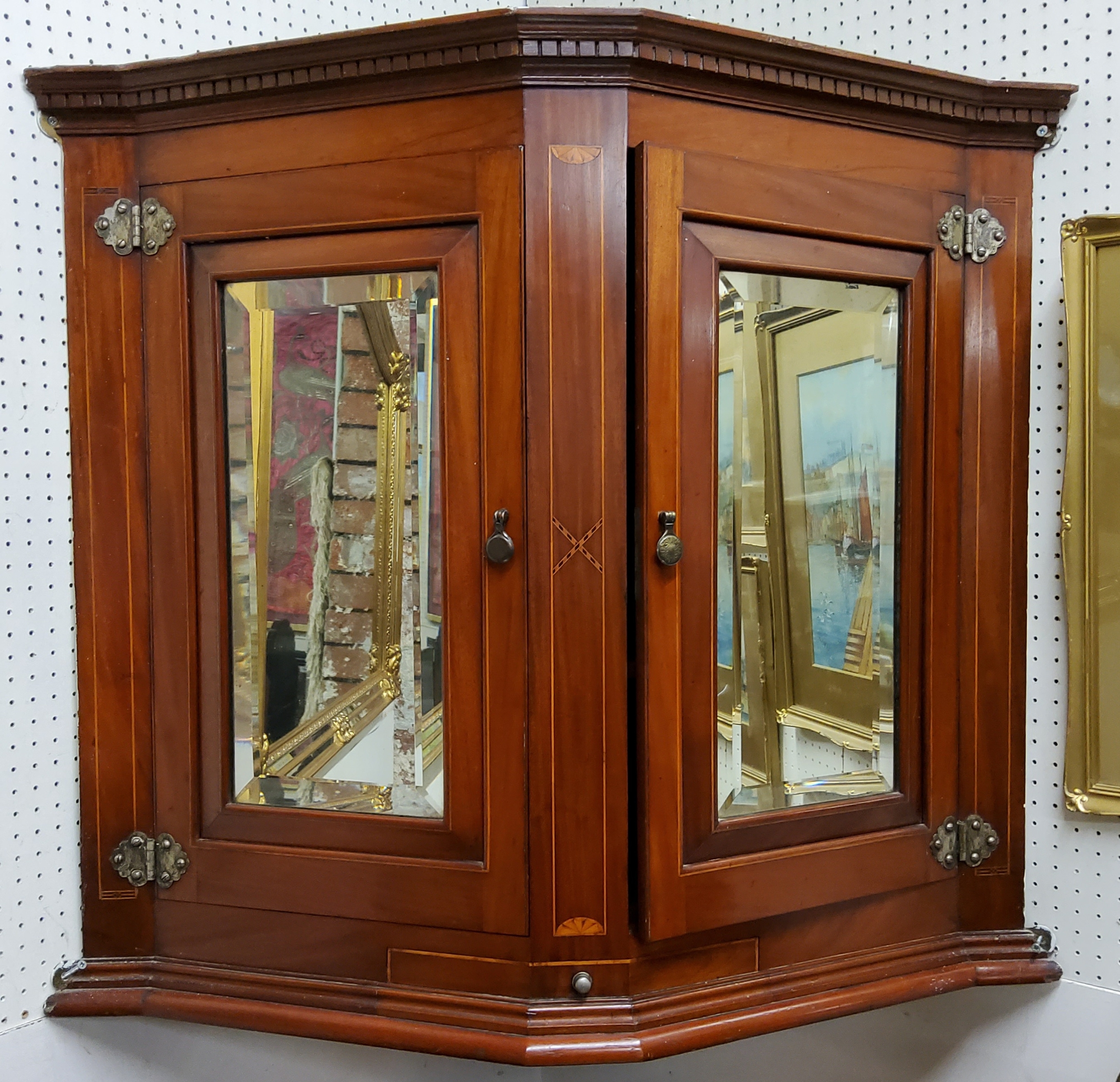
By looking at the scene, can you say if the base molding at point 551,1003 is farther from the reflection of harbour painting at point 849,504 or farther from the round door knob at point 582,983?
the reflection of harbour painting at point 849,504

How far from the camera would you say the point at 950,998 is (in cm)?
110

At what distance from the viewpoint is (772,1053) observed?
3.83 feet

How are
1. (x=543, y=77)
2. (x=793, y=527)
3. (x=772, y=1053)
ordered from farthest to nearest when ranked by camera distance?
(x=772, y=1053), (x=793, y=527), (x=543, y=77)

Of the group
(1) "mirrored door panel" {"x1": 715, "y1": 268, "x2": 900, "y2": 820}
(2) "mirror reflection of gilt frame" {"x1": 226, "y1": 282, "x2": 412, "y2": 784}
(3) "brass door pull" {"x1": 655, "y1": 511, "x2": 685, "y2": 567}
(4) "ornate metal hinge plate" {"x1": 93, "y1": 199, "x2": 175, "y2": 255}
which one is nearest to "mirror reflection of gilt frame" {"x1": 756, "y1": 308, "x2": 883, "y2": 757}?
(1) "mirrored door panel" {"x1": 715, "y1": 268, "x2": 900, "y2": 820}

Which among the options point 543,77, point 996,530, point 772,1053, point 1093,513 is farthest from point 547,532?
point 772,1053

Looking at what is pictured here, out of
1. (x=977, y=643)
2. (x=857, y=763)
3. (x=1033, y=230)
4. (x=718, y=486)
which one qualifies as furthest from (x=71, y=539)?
(x=1033, y=230)

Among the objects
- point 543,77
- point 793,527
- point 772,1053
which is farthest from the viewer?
point 772,1053

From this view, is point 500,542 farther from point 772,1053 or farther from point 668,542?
point 772,1053

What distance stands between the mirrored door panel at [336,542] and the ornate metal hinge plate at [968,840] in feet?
1.90

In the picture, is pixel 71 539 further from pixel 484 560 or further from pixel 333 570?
pixel 484 560

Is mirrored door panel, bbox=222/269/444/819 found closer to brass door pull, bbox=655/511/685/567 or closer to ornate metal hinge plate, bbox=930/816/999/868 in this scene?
brass door pull, bbox=655/511/685/567

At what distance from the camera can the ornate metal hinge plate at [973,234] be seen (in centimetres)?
93

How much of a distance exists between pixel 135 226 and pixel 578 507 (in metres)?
0.57

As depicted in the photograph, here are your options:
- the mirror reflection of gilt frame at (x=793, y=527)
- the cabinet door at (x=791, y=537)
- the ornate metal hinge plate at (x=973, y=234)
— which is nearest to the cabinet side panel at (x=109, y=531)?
the cabinet door at (x=791, y=537)
